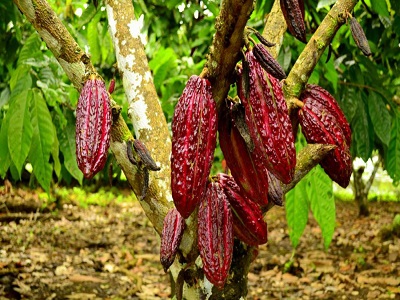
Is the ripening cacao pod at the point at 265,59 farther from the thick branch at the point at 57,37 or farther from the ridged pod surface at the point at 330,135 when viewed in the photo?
the thick branch at the point at 57,37

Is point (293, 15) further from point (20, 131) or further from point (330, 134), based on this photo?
point (20, 131)

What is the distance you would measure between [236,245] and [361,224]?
524 cm

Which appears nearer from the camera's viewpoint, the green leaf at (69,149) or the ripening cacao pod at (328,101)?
the ripening cacao pod at (328,101)

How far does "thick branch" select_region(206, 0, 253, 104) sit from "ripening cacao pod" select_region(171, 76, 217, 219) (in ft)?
0.12

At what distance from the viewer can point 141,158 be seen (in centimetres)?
90

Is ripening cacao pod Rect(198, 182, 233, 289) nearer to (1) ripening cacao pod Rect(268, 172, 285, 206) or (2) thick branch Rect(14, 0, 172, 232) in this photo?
(1) ripening cacao pod Rect(268, 172, 285, 206)

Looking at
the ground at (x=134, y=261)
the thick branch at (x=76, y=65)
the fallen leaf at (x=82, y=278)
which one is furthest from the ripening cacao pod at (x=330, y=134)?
the fallen leaf at (x=82, y=278)

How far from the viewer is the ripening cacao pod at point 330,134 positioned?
0.88 meters

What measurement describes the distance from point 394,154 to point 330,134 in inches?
38.2

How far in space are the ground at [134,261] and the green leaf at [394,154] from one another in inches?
49.6

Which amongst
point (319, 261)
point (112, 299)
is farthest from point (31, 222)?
point (319, 261)

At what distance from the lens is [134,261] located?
13.6 ft

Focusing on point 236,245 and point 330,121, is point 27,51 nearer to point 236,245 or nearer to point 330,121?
point 236,245

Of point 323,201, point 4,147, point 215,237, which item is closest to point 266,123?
point 215,237
